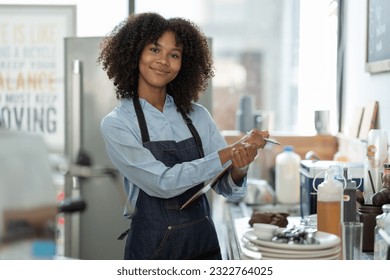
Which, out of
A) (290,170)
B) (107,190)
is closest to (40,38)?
(107,190)

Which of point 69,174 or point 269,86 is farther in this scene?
point 269,86

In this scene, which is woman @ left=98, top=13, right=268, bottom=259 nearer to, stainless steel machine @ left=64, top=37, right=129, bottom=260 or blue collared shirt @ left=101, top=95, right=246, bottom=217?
blue collared shirt @ left=101, top=95, right=246, bottom=217

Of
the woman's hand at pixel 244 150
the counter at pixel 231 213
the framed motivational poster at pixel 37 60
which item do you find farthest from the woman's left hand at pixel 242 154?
the framed motivational poster at pixel 37 60

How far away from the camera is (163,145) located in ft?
5.46

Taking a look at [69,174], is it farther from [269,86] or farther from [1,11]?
[269,86]

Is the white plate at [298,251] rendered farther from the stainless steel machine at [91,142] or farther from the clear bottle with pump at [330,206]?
the stainless steel machine at [91,142]

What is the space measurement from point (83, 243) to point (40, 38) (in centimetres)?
89

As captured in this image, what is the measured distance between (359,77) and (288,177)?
491mm

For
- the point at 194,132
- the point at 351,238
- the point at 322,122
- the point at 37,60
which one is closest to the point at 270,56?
the point at 322,122

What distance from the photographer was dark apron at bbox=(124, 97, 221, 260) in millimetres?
1653

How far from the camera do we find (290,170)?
2.97m

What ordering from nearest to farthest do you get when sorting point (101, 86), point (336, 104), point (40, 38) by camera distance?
point (101, 86) < point (40, 38) < point (336, 104)

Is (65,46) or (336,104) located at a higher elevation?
(65,46)

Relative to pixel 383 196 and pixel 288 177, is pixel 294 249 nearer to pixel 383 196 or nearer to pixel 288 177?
pixel 383 196
